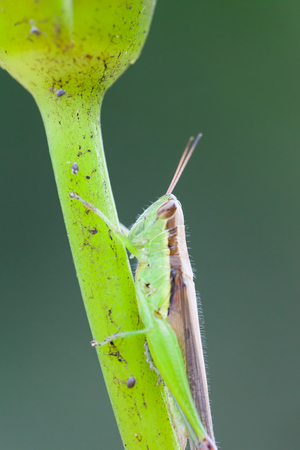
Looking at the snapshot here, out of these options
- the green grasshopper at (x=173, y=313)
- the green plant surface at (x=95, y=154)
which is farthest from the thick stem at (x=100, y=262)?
the green grasshopper at (x=173, y=313)

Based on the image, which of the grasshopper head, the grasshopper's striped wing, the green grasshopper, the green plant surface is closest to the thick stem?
the green plant surface

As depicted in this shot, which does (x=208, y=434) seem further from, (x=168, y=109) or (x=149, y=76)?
(x=149, y=76)

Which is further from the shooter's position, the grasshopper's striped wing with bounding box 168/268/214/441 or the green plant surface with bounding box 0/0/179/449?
the grasshopper's striped wing with bounding box 168/268/214/441

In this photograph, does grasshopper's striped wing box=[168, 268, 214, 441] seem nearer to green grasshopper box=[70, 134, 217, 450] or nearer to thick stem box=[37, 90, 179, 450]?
green grasshopper box=[70, 134, 217, 450]

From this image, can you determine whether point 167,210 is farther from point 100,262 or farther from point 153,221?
point 100,262

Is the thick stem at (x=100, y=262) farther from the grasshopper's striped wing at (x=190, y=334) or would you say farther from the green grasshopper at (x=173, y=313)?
the grasshopper's striped wing at (x=190, y=334)

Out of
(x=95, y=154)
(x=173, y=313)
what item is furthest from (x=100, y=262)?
(x=173, y=313)

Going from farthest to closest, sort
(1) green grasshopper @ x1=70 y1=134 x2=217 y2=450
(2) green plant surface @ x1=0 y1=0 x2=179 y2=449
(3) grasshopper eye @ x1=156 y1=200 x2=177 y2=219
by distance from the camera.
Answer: (3) grasshopper eye @ x1=156 y1=200 x2=177 y2=219
(1) green grasshopper @ x1=70 y1=134 x2=217 y2=450
(2) green plant surface @ x1=0 y1=0 x2=179 y2=449
